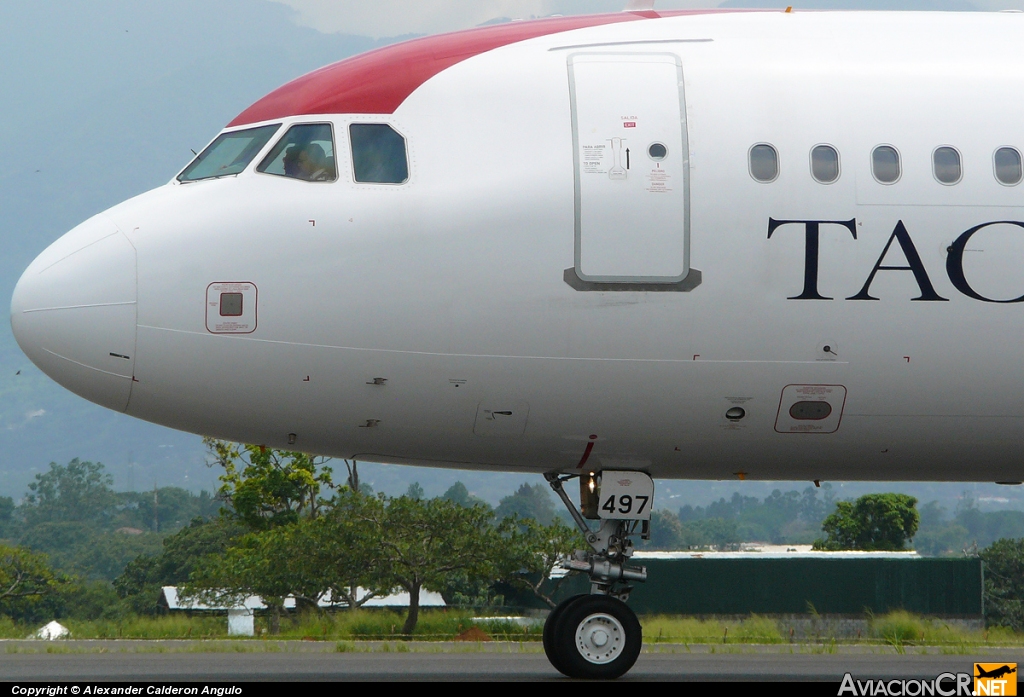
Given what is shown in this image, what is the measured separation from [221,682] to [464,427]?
3.01 metres

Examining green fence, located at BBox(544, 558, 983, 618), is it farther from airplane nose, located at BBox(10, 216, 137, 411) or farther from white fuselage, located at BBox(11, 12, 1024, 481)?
airplane nose, located at BBox(10, 216, 137, 411)

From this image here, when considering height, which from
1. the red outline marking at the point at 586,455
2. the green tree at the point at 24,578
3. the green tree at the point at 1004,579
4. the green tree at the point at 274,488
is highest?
the red outline marking at the point at 586,455

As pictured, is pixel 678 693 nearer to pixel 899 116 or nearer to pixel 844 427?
pixel 844 427

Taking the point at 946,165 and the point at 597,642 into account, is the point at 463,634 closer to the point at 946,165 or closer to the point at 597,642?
the point at 597,642

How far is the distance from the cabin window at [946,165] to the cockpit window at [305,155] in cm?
515

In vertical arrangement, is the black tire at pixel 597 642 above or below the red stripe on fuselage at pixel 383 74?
below

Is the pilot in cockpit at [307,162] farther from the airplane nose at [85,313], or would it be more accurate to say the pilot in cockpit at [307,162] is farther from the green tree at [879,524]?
the green tree at [879,524]

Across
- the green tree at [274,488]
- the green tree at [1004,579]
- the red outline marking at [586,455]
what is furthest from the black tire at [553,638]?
the green tree at [1004,579]

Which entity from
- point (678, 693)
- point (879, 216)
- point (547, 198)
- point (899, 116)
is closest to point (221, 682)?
point (678, 693)

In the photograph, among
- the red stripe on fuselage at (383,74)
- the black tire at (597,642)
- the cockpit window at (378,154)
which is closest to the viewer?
the cockpit window at (378,154)

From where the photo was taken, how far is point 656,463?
36.3 feet

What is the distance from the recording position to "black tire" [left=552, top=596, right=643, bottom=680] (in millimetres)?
10508

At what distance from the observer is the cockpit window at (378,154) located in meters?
10.0
